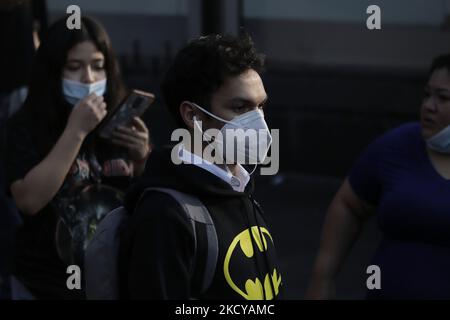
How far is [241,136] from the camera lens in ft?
8.92

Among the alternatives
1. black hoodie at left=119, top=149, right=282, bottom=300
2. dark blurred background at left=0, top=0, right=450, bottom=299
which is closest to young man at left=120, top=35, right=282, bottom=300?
black hoodie at left=119, top=149, right=282, bottom=300

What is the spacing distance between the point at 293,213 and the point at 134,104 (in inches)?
173

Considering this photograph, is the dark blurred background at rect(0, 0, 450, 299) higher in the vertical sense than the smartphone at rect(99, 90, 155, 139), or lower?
lower

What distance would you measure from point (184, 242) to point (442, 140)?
4.58 feet

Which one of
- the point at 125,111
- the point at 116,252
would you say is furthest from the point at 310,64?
the point at 116,252

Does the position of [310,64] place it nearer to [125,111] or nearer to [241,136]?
[125,111]

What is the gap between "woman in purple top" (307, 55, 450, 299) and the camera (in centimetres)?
346

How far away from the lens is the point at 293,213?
8.01 m

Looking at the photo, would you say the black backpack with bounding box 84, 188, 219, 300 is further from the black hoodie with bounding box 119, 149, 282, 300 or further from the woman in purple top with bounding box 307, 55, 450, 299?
the woman in purple top with bounding box 307, 55, 450, 299

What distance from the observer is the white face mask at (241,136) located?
2.69m

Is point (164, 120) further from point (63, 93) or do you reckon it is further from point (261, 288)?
point (261, 288)
